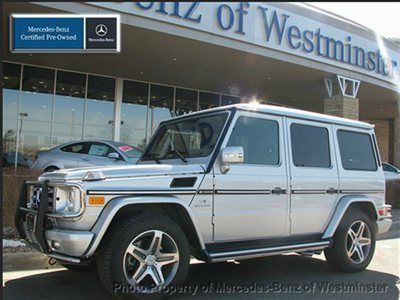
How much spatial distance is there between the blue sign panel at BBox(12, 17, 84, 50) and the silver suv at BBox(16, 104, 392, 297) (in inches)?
267

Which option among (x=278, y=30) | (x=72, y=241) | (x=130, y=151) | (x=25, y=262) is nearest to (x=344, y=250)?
(x=72, y=241)

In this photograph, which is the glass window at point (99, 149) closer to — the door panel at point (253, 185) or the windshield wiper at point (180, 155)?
the windshield wiper at point (180, 155)

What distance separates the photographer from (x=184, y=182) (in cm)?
468

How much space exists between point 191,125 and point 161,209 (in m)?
1.38

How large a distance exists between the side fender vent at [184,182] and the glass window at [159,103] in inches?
616

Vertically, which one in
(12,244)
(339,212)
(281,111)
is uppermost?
(281,111)

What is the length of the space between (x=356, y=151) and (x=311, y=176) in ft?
4.01

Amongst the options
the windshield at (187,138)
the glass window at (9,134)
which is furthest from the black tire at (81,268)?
the glass window at (9,134)

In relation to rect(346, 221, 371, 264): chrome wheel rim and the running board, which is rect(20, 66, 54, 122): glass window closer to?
rect(346, 221, 371, 264): chrome wheel rim

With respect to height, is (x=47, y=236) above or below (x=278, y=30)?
below

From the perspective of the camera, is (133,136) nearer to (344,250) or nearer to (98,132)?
(98,132)

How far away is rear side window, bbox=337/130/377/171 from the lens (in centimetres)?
642

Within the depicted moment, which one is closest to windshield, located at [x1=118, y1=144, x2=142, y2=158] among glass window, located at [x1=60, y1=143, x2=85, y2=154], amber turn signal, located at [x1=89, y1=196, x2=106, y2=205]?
glass window, located at [x1=60, y1=143, x2=85, y2=154]

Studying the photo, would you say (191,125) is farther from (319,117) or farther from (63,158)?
(63,158)
